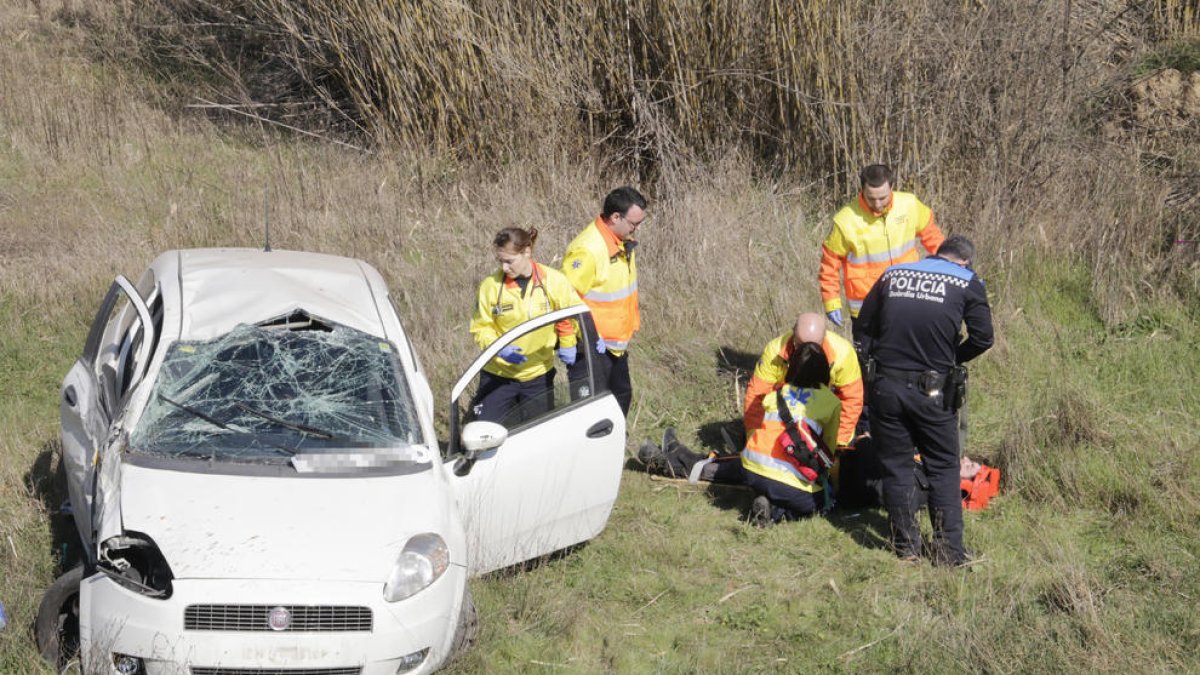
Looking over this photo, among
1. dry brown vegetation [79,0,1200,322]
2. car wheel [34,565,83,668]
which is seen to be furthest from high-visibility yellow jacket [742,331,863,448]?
dry brown vegetation [79,0,1200,322]

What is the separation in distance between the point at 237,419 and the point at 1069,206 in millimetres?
8283

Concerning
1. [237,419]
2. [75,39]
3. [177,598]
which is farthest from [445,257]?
[75,39]

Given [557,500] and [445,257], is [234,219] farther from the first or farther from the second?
[557,500]

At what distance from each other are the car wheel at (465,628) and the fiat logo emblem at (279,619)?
84 cm

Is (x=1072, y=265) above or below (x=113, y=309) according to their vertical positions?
below

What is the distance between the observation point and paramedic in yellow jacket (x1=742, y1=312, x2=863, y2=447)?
711 cm

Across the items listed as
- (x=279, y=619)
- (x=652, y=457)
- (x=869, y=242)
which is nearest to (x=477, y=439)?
(x=279, y=619)

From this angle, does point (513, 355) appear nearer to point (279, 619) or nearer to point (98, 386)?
point (98, 386)

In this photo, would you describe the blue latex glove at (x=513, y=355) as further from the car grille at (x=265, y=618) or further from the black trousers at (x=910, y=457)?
the car grille at (x=265, y=618)

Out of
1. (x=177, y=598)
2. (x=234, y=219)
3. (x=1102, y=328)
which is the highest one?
(x=177, y=598)

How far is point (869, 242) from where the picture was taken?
8383mm

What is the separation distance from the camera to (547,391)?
6.56 metres

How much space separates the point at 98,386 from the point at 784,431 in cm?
365

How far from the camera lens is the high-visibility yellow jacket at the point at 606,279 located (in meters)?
7.71
